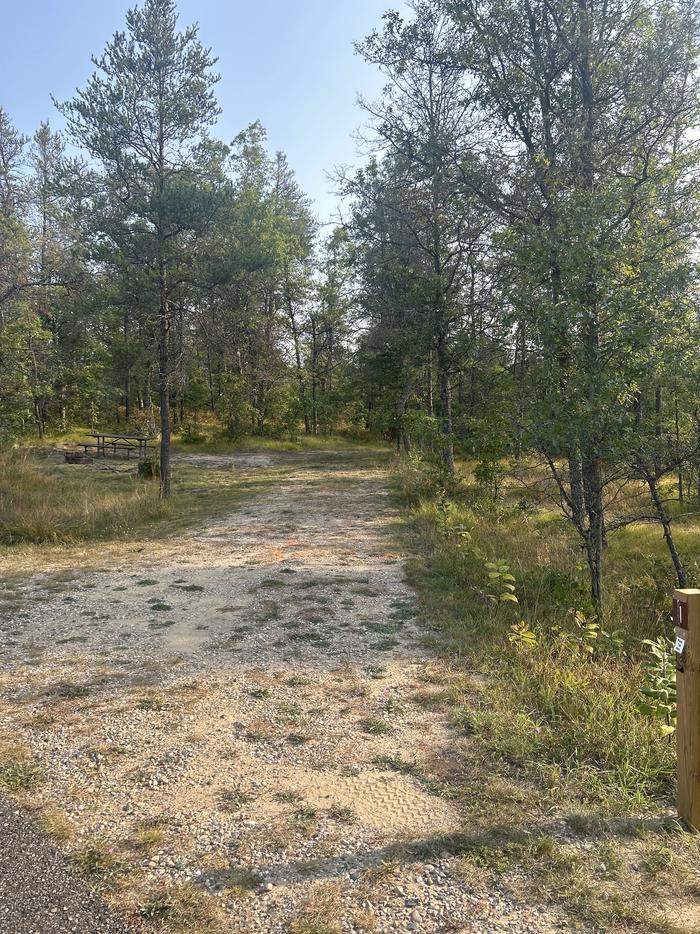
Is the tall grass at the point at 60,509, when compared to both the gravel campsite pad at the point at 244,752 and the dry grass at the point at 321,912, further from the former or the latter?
the dry grass at the point at 321,912

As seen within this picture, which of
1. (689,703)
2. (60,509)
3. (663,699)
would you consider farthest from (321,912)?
(60,509)

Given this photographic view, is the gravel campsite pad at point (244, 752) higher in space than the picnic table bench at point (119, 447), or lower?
lower

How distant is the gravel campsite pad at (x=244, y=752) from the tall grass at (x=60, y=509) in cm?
233

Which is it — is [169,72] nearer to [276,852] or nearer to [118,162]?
[118,162]

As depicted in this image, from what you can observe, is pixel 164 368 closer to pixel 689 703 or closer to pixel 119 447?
pixel 119 447

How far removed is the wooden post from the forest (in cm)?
19

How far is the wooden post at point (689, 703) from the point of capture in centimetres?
234

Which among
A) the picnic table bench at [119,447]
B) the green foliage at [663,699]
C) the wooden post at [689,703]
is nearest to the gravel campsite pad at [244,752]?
the wooden post at [689,703]

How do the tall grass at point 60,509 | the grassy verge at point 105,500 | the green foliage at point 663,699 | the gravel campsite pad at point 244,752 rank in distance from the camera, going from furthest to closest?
1. the grassy verge at point 105,500
2. the tall grass at point 60,509
3. the green foliage at point 663,699
4. the gravel campsite pad at point 244,752

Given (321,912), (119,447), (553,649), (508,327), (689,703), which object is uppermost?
(508,327)

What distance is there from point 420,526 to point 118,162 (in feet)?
31.2

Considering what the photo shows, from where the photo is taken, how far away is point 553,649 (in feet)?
12.9

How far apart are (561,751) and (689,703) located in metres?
0.77

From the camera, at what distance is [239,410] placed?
2470 cm
